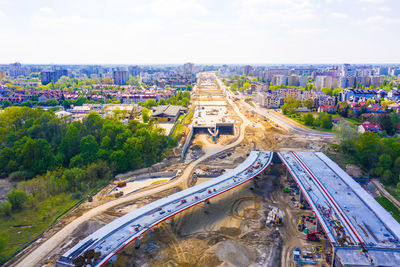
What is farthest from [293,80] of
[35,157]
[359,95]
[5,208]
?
[5,208]

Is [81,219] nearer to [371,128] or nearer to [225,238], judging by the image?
[225,238]

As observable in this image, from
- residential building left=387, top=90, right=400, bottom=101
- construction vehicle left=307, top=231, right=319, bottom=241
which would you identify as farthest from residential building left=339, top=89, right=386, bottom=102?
construction vehicle left=307, top=231, right=319, bottom=241

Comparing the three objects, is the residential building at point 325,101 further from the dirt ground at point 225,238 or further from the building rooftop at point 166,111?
the dirt ground at point 225,238

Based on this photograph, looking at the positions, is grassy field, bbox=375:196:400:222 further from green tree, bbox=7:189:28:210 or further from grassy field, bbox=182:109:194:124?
grassy field, bbox=182:109:194:124

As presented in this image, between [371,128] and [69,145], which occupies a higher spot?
[371,128]

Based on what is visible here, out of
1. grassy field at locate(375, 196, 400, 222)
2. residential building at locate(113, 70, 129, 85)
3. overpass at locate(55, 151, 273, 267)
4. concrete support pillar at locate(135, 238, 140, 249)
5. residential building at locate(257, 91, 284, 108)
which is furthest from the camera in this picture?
residential building at locate(113, 70, 129, 85)

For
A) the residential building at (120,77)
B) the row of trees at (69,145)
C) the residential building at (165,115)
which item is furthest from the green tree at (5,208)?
the residential building at (120,77)

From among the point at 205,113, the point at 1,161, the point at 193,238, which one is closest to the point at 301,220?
the point at 193,238
